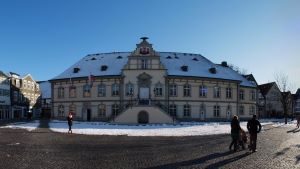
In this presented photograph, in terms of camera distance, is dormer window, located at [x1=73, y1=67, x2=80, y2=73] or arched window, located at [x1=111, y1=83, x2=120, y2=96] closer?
arched window, located at [x1=111, y1=83, x2=120, y2=96]

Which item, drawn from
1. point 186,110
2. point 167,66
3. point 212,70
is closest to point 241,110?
point 212,70

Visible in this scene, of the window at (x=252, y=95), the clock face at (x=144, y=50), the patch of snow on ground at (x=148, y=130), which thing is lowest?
the patch of snow on ground at (x=148, y=130)

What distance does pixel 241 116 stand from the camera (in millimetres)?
64250

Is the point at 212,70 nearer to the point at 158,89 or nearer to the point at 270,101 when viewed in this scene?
the point at 158,89

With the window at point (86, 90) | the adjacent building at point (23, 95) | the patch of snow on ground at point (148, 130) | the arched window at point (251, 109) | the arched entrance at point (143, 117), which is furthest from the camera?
→ the adjacent building at point (23, 95)

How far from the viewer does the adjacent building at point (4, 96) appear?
72.2m

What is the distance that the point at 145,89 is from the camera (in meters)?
55.9

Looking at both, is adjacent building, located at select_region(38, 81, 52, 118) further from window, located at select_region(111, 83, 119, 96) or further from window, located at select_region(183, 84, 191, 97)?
window, located at select_region(183, 84, 191, 97)

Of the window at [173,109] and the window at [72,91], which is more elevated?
the window at [72,91]

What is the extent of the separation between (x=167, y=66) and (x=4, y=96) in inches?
1330

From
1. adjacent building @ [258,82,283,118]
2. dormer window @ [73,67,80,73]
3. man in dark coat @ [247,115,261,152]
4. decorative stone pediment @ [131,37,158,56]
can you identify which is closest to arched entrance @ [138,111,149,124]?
decorative stone pediment @ [131,37,158,56]

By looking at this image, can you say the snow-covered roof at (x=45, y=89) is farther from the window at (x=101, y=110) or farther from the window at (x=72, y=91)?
the window at (x=101, y=110)

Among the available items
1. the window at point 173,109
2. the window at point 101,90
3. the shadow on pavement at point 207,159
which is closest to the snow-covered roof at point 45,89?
the window at point 101,90

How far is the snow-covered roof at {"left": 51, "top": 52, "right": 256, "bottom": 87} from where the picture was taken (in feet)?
190
